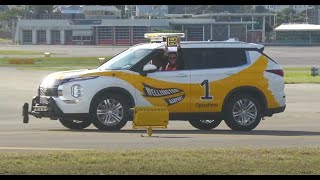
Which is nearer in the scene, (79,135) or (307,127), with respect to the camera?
(79,135)

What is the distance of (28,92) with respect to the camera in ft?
102

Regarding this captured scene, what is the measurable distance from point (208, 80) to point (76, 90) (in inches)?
99.8

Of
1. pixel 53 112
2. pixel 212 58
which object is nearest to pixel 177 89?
pixel 212 58

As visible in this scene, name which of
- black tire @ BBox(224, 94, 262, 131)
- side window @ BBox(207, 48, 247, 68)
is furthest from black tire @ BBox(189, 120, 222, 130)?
side window @ BBox(207, 48, 247, 68)

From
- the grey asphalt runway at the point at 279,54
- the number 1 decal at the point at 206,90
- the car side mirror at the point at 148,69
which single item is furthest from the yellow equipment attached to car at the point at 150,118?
the grey asphalt runway at the point at 279,54

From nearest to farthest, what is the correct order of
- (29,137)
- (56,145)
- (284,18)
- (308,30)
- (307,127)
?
(56,145) → (29,137) → (307,127) → (308,30) → (284,18)

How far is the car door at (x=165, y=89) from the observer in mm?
16766

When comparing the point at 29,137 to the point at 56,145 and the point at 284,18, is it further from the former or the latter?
the point at 284,18

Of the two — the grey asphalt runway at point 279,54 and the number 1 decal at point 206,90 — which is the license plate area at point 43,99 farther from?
the grey asphalt runway at point 279,54

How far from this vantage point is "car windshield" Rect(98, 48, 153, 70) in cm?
1692

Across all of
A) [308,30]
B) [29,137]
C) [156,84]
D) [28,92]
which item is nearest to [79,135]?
[29,137]

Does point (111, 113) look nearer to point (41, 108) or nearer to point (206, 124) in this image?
point (41, 108)

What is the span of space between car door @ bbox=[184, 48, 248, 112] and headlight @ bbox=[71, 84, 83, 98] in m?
2.12

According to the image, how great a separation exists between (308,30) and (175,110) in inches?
4171
